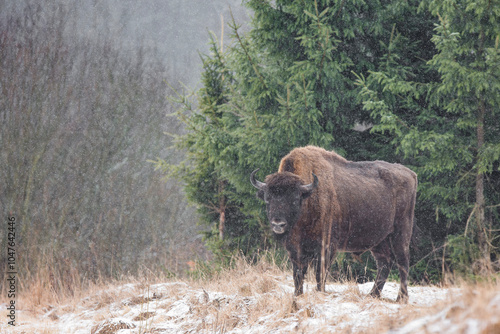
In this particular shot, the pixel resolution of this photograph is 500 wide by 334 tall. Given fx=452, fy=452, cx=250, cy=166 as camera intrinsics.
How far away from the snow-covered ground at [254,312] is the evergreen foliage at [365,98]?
3.11 meters

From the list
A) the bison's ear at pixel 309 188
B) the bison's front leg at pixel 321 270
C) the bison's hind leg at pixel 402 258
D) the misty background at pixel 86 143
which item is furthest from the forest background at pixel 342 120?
the bison's ear at pixel 309 188

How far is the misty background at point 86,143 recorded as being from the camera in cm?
1841

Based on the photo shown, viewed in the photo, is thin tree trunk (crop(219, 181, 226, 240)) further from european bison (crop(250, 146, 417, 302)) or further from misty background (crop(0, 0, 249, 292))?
european bison (crop(250, 146, 417, 302))

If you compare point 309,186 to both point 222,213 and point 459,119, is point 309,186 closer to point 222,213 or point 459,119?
point 459,119

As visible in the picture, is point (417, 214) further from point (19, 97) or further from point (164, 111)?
point (164, 111)

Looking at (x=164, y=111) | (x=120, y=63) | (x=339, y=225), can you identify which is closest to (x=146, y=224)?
(x=164, y=111)

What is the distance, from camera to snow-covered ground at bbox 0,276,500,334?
134 inches

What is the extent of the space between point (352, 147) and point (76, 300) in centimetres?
684

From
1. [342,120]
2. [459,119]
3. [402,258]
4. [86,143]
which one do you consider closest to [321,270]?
[402,258]

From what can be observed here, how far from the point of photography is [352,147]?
1077cm

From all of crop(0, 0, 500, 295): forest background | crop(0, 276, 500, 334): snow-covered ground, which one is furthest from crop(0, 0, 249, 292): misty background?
crop(0, 276, 500, 334): snow-covered ground

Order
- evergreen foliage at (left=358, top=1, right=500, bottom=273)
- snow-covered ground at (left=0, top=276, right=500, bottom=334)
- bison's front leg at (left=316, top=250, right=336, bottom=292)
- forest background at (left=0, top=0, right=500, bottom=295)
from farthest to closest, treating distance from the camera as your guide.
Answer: forest background at (left=0, top=0, right=500, bottom=295), evergreen foliage at (left=358, top=1, right=500, bottom=273), bison's front leg at (left=316, top=250, right=336, bottom=292), snow-covered ground at (left=0, top=276, right=500, bottom=334)

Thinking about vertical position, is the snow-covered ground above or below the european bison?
below

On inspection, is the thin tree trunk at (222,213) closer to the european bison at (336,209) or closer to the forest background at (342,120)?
the forest background at (342,120)
